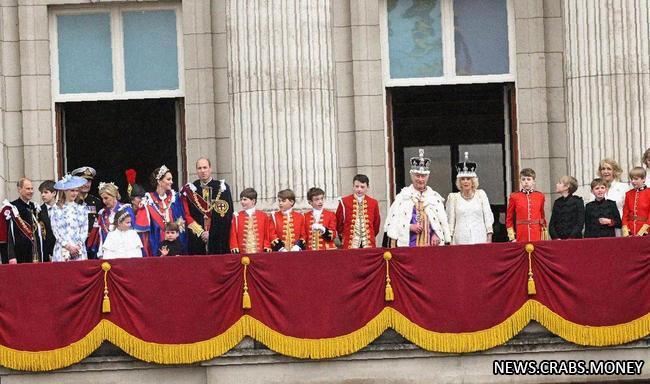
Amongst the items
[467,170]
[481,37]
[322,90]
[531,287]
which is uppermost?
[481,37]

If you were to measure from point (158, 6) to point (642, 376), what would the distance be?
39.8ft

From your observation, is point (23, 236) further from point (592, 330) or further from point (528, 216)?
point (592, 330)

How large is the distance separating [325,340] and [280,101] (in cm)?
597

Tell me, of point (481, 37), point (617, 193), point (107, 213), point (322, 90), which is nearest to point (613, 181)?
point (617, 193)

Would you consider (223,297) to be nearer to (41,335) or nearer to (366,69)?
(41,335)

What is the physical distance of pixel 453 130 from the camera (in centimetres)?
3612

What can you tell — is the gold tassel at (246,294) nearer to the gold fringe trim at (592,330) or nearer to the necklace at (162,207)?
the necklace at (162,207)

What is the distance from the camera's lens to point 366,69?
117 ft

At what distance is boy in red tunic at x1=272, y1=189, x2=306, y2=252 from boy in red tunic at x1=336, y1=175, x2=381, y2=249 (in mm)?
713

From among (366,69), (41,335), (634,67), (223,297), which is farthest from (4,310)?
(634,67)

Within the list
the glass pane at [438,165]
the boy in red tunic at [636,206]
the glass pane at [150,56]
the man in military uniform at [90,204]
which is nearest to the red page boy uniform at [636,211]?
the boy in red tunic at [636,206]

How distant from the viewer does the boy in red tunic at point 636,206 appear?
30.1 m

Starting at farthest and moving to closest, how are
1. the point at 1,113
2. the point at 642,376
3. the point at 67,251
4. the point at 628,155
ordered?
the point at 1,113 < the point at 628,155 < the point at 67,251 < the point at 642,376

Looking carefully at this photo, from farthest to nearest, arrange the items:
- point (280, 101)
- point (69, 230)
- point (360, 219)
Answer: point (280, 101) → point (360, 219) → point (69, 230)
